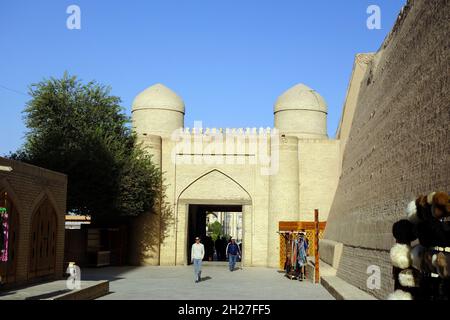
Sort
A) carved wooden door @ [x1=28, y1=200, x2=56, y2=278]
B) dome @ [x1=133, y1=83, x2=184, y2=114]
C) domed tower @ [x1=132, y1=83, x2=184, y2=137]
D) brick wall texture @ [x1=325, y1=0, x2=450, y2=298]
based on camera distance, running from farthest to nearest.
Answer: dome @ [x1=133, y1=83, x2=184, y2=114] < domed tower @ [x1=132, y1=83, x2=184, y2=137] < carved wooden door @ [x1=28, y1=200, x2=56, y2=278] < brick wall texture @ [x1=325, y1=0, x2=450, y2=298]

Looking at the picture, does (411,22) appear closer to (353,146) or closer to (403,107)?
(403,107)

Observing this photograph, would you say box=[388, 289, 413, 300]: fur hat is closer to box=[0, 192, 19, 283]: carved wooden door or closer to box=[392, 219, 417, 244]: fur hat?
box=[392, 219, 417, 244]: fur hat

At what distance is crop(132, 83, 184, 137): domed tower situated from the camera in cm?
2806

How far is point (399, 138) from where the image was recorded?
430 inches

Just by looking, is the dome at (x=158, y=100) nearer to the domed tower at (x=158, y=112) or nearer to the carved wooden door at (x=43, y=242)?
the domed tower at (x=158, y=112)

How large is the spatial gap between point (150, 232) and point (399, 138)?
15464 mm

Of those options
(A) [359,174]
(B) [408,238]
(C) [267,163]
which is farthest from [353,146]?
(B) [408,238]

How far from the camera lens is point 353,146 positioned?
61.7 feet

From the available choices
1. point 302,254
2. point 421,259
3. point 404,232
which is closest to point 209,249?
point 302,254

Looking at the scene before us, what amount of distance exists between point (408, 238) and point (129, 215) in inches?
750

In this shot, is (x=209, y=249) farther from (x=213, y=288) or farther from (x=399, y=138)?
(x=399, y=138)

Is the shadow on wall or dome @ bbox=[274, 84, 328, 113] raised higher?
dome @ bbox=[274, 84, 328, 113]

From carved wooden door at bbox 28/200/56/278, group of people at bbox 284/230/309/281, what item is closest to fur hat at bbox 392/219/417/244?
carved wooden door at bbox 28/200/56/278

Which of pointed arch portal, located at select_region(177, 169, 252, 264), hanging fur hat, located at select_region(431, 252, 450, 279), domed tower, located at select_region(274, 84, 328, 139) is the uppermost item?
domed tower, located at select_region(274, 84, 328, 139)
